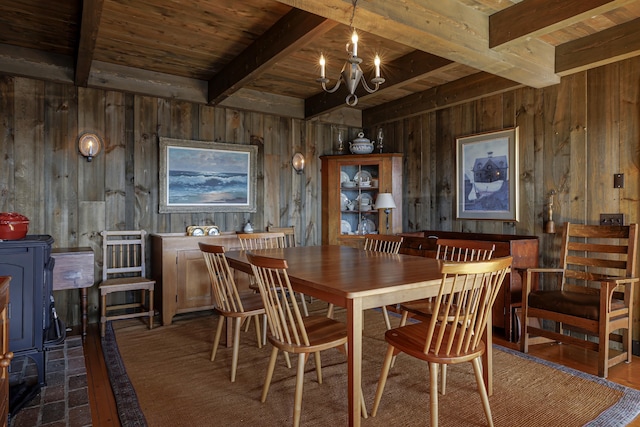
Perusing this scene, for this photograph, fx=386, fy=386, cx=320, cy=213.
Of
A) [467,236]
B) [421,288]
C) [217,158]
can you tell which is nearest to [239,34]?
[217,158]

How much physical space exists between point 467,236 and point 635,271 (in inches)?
57.3

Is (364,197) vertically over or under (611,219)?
over

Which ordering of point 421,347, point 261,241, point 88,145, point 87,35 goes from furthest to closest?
point 261,241 → point 88,145 → point 87,35 → point 421,347

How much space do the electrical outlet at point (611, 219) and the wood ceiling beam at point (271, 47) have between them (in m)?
2.64

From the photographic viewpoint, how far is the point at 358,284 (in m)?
1.82

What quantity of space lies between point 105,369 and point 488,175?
12.4 feet

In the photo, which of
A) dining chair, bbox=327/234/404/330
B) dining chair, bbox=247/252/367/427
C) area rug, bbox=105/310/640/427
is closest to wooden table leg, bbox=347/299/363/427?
dining chair, bbox=247/252/367/427

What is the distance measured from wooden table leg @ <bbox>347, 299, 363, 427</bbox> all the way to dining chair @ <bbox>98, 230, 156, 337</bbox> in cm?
250

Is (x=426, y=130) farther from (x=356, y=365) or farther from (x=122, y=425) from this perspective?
(x=122, y=425)

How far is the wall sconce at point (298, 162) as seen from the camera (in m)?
4.91

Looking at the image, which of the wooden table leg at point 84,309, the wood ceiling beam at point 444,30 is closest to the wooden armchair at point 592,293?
the wood ceiling beam at point 444,30

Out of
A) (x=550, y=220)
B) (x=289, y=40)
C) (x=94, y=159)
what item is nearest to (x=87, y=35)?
(x=289, y=40)

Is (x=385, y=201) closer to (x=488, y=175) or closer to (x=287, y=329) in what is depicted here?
(x=488, y=175)

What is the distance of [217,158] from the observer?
4348mm
